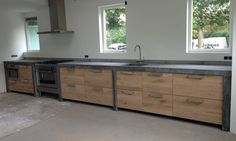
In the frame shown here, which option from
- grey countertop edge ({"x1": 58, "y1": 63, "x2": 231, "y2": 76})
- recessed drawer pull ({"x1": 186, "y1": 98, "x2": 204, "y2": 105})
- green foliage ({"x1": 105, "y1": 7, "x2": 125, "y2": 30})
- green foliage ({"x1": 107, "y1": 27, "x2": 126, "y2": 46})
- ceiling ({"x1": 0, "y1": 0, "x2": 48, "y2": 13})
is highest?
ceiling ({"x1": 0, "y1": 0, "x2": 48, "y2": 13})

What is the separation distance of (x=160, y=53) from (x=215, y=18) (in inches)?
43.5

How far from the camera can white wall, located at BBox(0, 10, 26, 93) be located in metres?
5.90

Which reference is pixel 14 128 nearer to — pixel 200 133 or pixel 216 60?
pixel 200 133

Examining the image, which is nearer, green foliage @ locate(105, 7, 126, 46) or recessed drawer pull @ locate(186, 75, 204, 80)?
recessed drawer pull @ locate(186, 75, 204, 80)

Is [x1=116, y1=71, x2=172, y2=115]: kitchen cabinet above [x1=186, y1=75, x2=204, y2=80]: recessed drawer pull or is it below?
below

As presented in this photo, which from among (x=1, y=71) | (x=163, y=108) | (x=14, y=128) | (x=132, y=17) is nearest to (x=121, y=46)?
(x=132, y=17)

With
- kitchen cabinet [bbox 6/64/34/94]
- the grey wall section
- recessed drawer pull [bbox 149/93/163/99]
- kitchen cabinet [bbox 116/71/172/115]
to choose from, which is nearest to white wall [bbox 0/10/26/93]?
kitchen cabinet [bbox 6/64/34/94]

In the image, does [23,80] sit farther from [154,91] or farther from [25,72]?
[154,91]

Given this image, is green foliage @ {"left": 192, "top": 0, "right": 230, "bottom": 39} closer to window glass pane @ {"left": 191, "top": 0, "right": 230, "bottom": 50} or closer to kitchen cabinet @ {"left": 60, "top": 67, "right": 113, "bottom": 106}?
window glass pane @ {"left": 191, "top": 0, "right": 230, "bottom": 50}

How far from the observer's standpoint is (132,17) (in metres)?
4.41

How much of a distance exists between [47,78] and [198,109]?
3.43 m

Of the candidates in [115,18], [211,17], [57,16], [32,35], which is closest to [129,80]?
[115,18]

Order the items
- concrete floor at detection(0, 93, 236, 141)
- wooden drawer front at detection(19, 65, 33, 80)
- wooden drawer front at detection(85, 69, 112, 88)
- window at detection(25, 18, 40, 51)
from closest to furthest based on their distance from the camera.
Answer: concrete floor at detection(0, 93, 236, 141), wooden drawer front at detection(85, 69, 112, 88), wooden drawer front at detection(19, 65, 33, 80), window at detection(25, 18, 40, 51)

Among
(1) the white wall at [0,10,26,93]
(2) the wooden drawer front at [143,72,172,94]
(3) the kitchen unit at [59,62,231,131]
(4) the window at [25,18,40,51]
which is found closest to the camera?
(3) the kitchen unit at [59,62,231,131]
